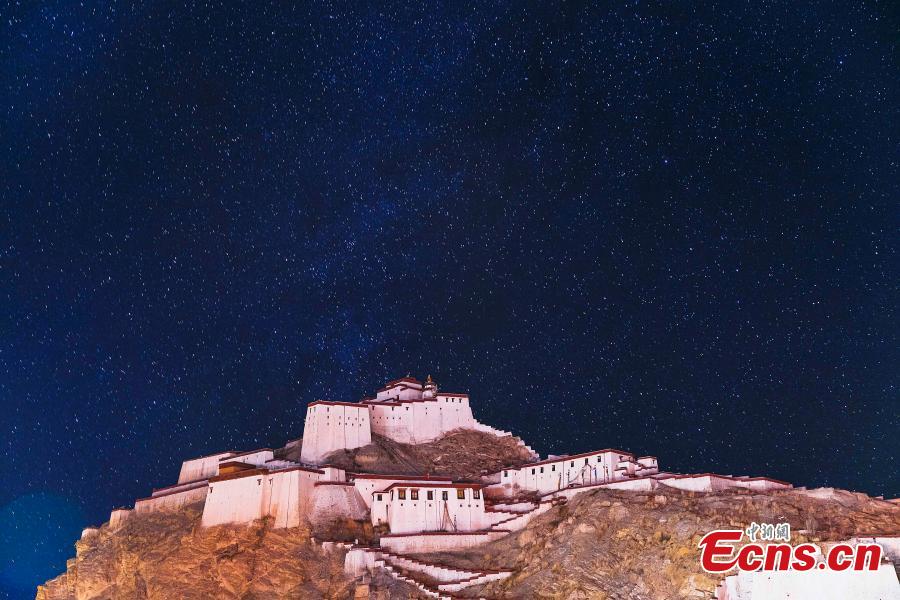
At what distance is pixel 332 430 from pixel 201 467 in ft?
35.5

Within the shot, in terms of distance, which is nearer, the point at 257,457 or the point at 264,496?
the point at 264,496

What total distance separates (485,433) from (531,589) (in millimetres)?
→ 27101

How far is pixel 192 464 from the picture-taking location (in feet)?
206

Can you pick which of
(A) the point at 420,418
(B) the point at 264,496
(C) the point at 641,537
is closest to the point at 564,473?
(C) the point at 641,537

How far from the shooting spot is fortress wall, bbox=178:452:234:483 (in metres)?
61.2

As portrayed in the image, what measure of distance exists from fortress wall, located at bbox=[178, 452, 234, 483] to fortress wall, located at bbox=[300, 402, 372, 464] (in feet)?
20.4

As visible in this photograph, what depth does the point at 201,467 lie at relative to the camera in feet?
203

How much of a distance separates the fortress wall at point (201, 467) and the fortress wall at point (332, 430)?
6214mm

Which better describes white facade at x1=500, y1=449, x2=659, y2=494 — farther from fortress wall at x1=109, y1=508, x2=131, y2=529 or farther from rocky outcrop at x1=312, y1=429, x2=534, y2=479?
fortress wall at x1=109, y1=508, x2=131, y2=529

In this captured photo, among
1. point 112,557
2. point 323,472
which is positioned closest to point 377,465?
point 323,472

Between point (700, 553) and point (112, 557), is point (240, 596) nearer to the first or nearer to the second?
point (112, 557)

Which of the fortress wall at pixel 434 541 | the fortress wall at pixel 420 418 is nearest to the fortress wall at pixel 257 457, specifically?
the fortress wall at pixel 420 418

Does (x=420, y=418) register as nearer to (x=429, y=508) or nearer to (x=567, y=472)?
(x=567, y=472)

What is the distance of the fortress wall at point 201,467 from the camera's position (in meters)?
61.2
